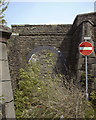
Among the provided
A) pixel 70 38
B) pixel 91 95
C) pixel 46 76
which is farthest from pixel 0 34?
pixel 70 38

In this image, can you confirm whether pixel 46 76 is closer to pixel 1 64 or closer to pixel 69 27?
pixel 69 27

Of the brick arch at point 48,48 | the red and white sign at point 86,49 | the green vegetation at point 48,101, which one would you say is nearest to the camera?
the green vegetation at point 48,101

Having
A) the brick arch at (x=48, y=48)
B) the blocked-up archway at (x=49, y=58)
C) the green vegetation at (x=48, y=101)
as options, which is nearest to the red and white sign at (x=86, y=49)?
the green vegetation at (x=48, y=101)

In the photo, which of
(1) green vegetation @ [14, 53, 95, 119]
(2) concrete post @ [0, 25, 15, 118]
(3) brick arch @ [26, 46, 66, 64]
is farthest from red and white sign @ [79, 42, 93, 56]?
(2) concrete post @ [0, 25, 15, 118]

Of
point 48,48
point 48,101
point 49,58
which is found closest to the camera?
point 48,101

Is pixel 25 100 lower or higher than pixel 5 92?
lower

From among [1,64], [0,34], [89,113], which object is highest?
[0,34]

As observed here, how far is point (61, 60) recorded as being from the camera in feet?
25.6

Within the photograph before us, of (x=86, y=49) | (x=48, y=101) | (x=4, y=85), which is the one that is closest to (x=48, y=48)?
(x=86, y=49)

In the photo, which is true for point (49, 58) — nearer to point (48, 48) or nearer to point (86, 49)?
point (48, 48)

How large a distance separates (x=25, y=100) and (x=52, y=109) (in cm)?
134

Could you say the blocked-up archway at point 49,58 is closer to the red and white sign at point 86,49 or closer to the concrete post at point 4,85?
the red and white sign at point 86,49

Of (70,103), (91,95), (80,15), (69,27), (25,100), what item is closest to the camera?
(70,103)

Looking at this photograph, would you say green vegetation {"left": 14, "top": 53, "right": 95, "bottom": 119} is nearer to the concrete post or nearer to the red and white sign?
the concrete post
